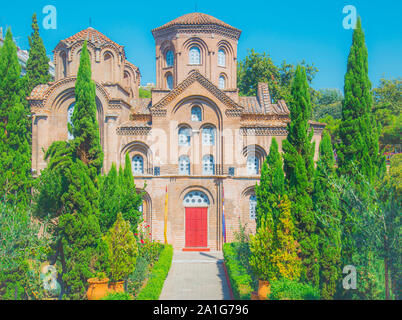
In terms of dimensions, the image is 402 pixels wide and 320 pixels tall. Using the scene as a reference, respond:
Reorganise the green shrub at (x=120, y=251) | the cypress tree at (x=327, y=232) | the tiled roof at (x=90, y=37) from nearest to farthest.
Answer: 1. the cypress tree at (x=327, y=232)
2. the green shrub at (x=120, y=251)
3. the tiled roof at (x=90, y=37)

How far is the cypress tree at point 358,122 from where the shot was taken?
630 inches

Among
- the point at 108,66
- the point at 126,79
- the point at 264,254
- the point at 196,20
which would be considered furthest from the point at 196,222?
the point at 196,20

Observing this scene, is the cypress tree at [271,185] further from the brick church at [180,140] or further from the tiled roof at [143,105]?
the tiled roof at [143,105]

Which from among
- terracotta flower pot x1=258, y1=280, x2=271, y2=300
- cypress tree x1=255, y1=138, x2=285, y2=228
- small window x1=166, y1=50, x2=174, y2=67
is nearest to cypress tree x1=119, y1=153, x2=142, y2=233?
cypress tree x1=255, y1=138, x2=285, y2=228

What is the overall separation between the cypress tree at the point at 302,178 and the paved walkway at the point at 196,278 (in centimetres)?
367

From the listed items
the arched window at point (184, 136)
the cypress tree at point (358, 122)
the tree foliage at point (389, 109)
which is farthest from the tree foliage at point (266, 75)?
the cypress tree at point (358, 122)

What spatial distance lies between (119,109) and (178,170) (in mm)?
5576

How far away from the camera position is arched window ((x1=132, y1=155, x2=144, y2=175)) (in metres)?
28.9

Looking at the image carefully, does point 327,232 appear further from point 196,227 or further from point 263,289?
point 196,227

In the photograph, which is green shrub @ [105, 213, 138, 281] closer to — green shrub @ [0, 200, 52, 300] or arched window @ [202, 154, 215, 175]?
green shrub @ [0, 200, 52, 300]

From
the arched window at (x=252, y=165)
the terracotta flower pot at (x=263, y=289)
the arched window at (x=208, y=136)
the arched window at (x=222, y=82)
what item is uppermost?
the arched window at (x=222, y=82)

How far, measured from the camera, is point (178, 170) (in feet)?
93.4

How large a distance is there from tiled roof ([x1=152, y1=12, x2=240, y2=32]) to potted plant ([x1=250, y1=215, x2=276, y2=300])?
1999 centimetres
